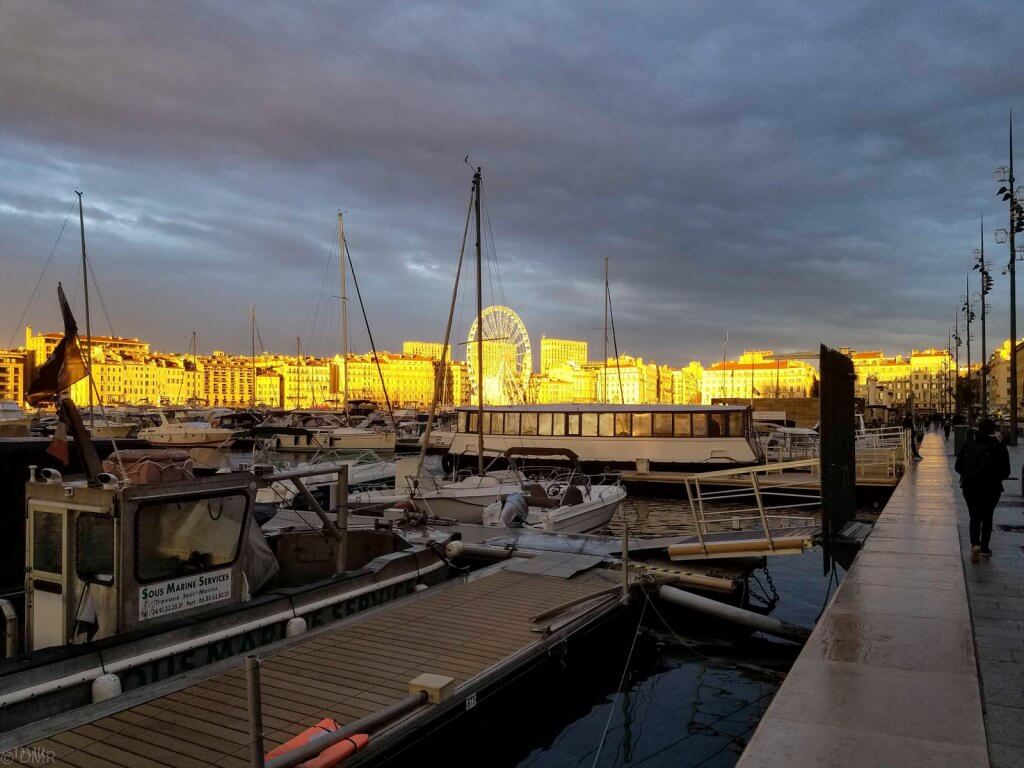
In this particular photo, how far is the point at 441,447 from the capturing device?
54094 mm

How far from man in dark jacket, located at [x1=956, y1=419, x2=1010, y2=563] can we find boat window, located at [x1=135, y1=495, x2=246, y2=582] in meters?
9.20

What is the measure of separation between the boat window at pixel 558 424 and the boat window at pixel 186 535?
95.3 feet

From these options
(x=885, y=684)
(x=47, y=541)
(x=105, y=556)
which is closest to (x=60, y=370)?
(x=47, y=541)

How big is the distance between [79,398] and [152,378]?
3606 centimetres

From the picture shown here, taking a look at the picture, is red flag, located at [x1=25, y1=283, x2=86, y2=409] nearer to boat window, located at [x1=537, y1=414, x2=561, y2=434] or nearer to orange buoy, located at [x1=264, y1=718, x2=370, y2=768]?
orange buoy, located at [x1=264, y1=718, x2=370, y2=768]

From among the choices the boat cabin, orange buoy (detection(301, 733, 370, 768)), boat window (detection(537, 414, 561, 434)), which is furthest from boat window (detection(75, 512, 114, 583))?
boat window (detection(537, 414, 561, 434))

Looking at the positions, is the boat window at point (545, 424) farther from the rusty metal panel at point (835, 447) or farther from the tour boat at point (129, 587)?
the tour boat at point (129, 587)

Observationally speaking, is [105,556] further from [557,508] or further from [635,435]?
[635,435]

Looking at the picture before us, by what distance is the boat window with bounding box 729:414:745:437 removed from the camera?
33400 mm

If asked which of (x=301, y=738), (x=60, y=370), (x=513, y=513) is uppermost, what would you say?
(x=60, y=370)

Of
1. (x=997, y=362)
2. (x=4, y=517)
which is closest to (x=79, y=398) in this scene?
(x=4, y=517)

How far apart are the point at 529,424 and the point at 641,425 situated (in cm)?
552

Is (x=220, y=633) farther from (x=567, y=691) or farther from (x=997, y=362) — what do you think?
(x=997, y=362)

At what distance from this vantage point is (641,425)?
3475 cm
